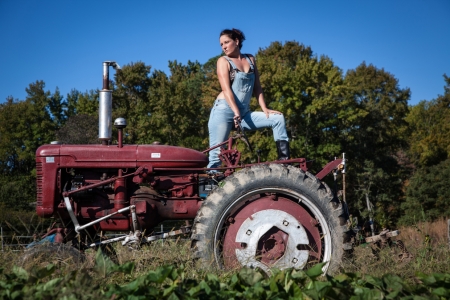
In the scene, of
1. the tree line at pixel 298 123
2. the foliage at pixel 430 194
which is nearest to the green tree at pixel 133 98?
the tree line at pixel 298 123

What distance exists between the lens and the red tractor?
4828 millimetres

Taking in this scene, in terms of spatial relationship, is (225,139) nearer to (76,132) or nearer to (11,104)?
(76,132)

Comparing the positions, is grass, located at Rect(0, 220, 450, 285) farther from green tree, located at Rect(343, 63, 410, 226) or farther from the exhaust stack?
green tree, located at Rect(343, 63, 410, 226)

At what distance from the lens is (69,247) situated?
15.5ft

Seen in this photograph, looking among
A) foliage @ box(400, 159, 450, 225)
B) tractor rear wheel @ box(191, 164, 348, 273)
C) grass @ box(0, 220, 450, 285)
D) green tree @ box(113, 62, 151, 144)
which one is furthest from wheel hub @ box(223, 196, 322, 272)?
foliage @ box(400, 159, 450, 225)

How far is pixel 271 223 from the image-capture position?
488cm

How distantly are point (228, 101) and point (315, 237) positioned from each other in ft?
5.60

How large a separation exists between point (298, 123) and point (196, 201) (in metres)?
33.5

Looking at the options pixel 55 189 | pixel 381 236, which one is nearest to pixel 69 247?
pixel 55 189

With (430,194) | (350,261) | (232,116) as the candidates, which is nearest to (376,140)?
(430,194)

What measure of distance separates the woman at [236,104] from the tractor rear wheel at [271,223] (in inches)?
25.6

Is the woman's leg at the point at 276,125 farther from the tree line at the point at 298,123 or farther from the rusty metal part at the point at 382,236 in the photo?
the tree line at the point at 298,123

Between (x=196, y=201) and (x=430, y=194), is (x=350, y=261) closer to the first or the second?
(x=196, y=201)

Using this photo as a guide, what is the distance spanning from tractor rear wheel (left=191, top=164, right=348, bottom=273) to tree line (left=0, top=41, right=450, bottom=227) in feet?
87.6
